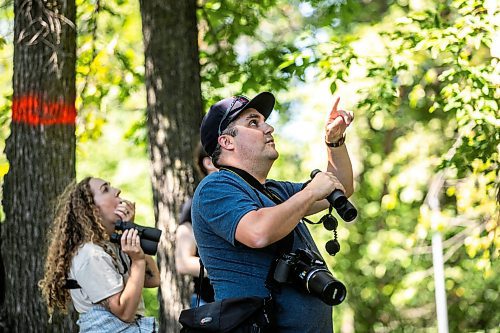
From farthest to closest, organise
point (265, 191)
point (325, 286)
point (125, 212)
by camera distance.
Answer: point (125, 212), point (265, 191), point (325, 286)

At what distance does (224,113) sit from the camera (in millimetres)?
4012

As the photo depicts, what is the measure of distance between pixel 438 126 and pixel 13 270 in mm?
10571

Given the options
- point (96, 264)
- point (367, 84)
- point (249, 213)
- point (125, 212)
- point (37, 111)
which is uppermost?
point (367, 84)

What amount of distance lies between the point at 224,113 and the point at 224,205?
0.56m

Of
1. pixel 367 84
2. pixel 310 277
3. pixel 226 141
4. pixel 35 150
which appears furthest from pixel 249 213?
pixel 367 84

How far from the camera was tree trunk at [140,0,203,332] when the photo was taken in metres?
6.85

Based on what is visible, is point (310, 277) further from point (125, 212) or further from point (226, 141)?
point (125, 212)

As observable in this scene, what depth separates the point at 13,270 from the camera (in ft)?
21.5

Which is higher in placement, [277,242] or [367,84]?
[367,84]

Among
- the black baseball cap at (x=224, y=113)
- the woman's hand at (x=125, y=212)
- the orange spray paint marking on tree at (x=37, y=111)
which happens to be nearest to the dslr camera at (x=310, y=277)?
the black baseball cap at (x=224, y=113)

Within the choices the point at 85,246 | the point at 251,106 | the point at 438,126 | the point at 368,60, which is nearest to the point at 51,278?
the point at 85,246

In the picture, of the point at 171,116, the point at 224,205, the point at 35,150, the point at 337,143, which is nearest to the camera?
the point at 224,205

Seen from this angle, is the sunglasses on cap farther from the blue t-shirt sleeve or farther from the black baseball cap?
the blue t-shirt sleeve

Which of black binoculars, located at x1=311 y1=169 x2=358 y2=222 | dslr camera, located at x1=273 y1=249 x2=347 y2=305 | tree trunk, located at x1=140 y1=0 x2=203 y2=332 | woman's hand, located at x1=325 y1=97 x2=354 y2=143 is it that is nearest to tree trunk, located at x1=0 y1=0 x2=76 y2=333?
tree trunk, located at x1=140 y1=0 x2=203 y2=332
